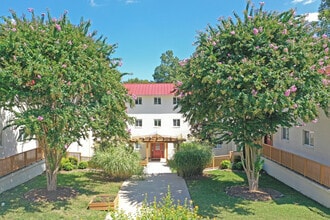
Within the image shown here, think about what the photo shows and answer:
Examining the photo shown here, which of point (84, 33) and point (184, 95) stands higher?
point (84, 33)

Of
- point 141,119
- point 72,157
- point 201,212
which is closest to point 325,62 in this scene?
point 201,212

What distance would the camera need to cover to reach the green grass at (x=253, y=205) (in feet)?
37.2

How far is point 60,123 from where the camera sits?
11531mm

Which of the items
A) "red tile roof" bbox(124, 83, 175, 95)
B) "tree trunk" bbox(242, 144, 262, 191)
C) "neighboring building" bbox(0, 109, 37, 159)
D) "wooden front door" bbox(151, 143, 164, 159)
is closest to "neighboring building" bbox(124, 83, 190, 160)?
"red tile roof" bbox(124, 83, 175, 95)

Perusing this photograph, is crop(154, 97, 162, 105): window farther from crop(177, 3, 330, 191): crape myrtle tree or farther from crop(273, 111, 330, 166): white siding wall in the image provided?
crop(177, 3, 330, 191): crape myrtle tree

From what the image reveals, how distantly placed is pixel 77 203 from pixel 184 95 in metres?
6.57

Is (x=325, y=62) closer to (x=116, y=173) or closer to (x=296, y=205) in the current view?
(x=296, y=205)

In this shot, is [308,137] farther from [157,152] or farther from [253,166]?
[157,152]

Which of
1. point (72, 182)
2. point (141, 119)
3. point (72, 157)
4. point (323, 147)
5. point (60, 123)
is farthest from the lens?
point (141, 119)

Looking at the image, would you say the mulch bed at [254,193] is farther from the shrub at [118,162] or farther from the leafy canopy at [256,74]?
the shrub at [118,162]

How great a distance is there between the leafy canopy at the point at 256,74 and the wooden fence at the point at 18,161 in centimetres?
967

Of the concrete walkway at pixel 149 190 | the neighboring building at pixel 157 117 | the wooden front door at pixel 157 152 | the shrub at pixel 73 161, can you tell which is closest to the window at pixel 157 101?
the neighboring building at pixel 157 117

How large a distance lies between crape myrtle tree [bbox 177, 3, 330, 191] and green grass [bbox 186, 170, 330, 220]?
248 centimetres

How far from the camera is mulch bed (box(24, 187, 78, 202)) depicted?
13305mm
